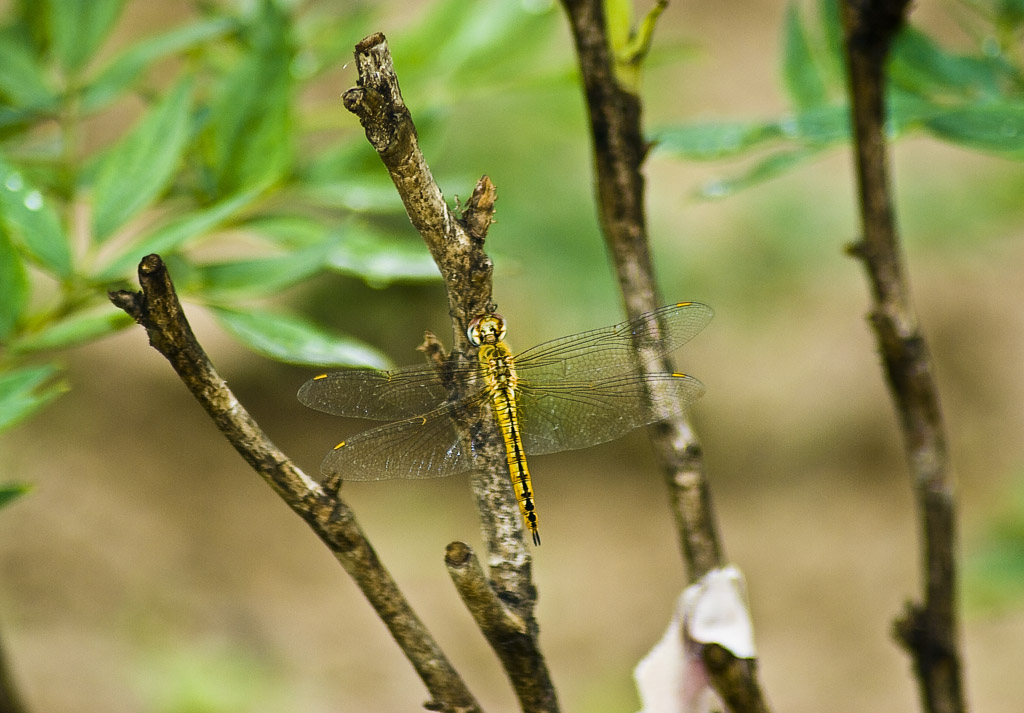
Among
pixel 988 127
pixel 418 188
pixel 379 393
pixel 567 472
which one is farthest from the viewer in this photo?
pixel 567 472

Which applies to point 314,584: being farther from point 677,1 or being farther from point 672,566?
point 677,1

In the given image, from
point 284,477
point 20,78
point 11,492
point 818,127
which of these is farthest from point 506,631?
point 20,78

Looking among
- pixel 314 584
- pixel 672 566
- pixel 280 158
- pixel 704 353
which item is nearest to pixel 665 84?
pixel 704 353

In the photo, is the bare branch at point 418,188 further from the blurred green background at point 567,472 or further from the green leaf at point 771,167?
the blurred green background at point 567,472

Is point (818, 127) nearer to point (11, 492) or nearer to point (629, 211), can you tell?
point (629, 211)

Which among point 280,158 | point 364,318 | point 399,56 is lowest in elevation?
point 280,158

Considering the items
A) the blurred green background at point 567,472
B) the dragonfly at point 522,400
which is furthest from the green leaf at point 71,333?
the blurred green background at point 567,472
